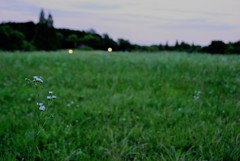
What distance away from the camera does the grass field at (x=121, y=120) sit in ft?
13.3

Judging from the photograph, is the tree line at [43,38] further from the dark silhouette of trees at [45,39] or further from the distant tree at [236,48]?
the distant tree at [236,48]

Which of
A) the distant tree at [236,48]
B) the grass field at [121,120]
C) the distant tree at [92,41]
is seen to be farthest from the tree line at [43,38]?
the grass field at [121,120]

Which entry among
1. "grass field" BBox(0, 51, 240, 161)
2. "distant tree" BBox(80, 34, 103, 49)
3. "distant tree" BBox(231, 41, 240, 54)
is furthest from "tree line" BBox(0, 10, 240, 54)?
"grass field" BBox(0, 51, 240, 161)

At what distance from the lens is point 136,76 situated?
31.3 ft

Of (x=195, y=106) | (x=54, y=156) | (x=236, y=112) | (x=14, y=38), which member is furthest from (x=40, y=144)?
(x=14, y=38)

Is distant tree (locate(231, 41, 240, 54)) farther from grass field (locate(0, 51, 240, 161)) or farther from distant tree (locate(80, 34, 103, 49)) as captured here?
distant tree (locate(80, 34, 103, 49))

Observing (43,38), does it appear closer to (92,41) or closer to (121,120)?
(92,41)

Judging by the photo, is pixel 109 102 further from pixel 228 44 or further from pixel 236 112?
pixel 228 44

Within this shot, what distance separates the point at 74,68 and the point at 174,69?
3526mm

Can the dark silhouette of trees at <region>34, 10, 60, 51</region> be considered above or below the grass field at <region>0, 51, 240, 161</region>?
above

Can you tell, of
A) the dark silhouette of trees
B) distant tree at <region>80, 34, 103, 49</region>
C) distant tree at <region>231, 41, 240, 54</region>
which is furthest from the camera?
the dark silhouette of trees

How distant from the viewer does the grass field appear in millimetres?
4059

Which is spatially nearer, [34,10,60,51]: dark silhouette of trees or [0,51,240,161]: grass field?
[0,51,240,161]: grass field

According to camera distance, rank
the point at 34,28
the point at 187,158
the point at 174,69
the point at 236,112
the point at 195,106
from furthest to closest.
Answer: the point at 34,28, the point at 174,69, the point at 195,106, the point at 236,112, the point at 187,158
